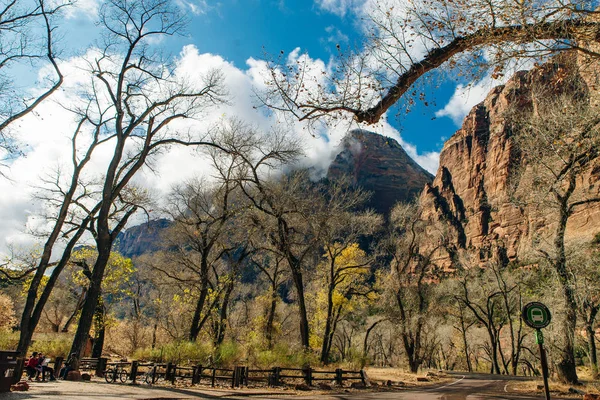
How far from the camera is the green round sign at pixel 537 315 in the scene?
7.01 metres

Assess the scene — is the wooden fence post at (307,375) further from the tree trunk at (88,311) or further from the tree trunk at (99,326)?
the tree trunk at (99,326)

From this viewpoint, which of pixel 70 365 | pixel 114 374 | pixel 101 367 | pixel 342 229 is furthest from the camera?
pixel 342 229

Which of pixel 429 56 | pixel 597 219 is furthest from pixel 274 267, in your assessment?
pixel 597 219

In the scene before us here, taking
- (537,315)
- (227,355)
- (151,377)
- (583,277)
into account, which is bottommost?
(151,377)

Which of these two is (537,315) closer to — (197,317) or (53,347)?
(197,317)

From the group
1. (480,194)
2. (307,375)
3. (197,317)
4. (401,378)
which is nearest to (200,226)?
(197,317)

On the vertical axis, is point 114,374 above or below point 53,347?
below

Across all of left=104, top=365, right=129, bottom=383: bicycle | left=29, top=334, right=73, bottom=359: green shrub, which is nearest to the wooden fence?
left=104, top=365, right=129, bottom=383: bicycle

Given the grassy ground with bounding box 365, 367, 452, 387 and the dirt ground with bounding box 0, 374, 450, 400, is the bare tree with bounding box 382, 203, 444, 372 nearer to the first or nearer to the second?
the grassy ground with bounding box 365, 367, 452, 387

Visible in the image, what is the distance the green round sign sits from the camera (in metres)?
7.01

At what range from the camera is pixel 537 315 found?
7.17 meters

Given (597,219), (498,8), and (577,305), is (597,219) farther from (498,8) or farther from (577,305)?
(498,8)

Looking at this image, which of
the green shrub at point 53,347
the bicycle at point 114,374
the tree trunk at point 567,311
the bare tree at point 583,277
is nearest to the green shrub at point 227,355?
the bicycle at point 114,374

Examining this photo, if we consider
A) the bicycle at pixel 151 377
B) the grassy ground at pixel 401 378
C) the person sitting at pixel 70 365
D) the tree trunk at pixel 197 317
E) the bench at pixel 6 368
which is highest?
the tree trunk at pixel 197 317
